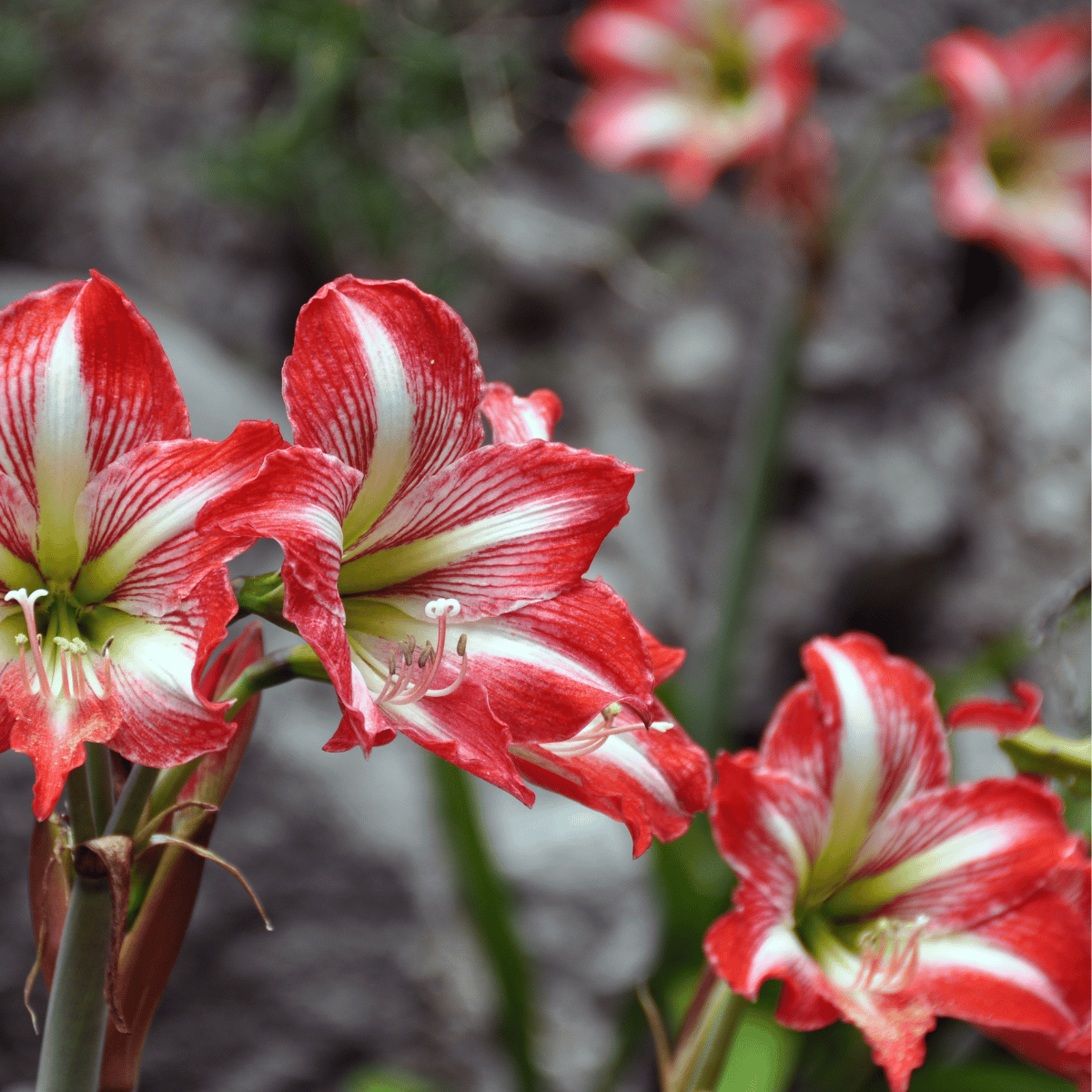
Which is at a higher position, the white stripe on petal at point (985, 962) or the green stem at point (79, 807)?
the green stem at point (79, 807)

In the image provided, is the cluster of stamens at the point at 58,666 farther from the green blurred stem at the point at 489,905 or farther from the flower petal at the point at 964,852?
the green blurred stem at the point at 489,905

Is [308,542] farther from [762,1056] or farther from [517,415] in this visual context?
[762,1056]

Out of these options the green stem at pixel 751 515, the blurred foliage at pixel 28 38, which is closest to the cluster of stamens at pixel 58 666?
the green stem at pixel 751 515

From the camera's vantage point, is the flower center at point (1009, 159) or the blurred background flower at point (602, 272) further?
the blurred background flower at point (602, 272)

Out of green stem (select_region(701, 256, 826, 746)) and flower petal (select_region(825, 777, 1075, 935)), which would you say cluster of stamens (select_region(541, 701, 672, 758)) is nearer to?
flower petal (select_region(825, 777, 1075, 935))

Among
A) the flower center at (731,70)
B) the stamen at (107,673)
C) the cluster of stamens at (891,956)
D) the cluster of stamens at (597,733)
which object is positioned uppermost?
the flower center at (731,70)

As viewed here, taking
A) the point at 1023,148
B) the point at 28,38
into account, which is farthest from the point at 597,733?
the point at 28,38
